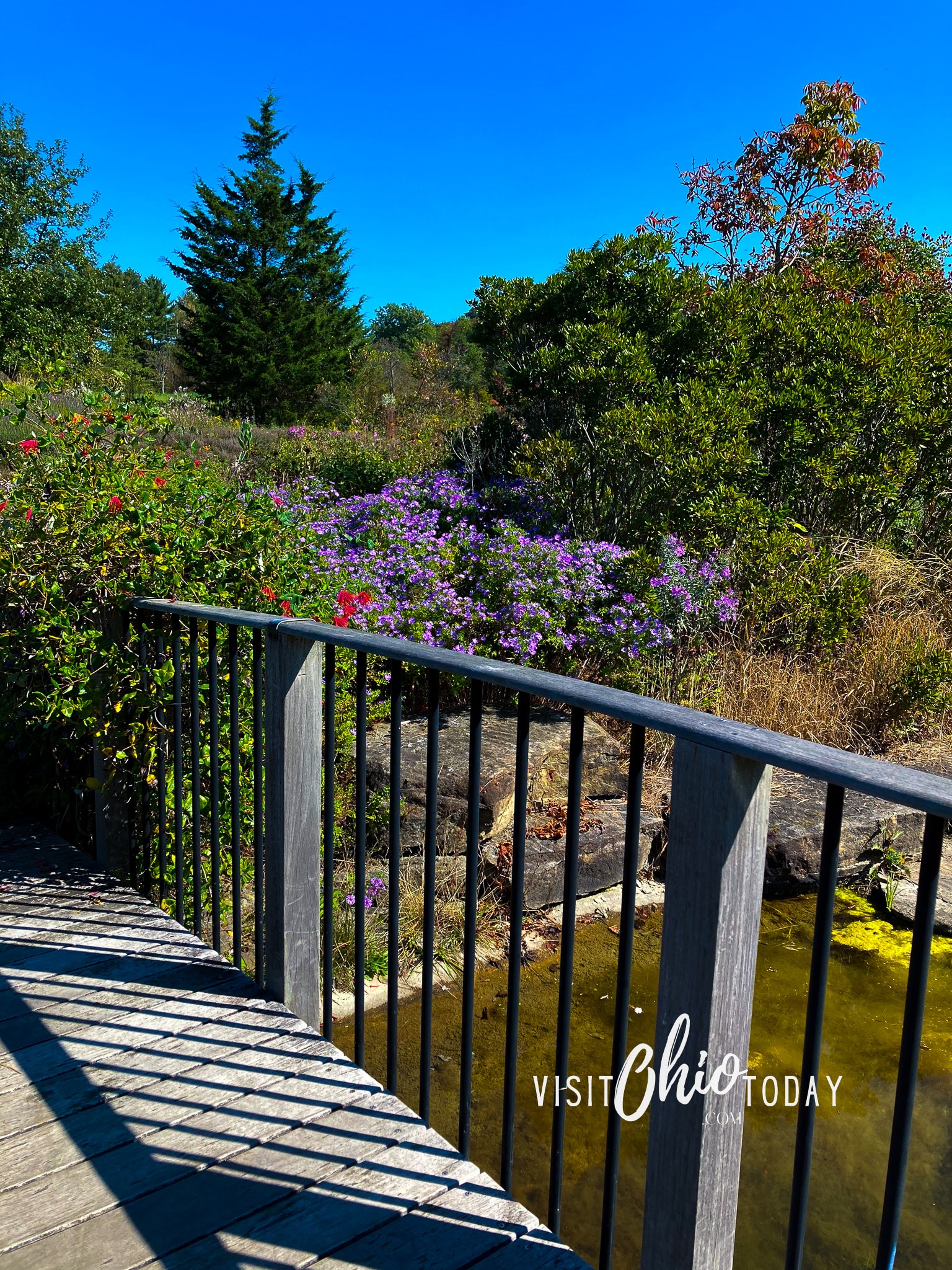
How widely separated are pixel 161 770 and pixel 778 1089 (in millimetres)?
2479

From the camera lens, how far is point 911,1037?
3.26 ft

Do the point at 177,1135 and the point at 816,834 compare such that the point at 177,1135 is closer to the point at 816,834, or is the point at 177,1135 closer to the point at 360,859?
the point at 360,859

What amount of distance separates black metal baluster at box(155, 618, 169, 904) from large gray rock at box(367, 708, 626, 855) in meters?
1.37

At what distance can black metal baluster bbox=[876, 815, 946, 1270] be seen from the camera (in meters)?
0.95

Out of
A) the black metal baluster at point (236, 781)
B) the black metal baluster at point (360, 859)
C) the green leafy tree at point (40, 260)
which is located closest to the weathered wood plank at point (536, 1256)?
the black metal baluster at point (360, 859)

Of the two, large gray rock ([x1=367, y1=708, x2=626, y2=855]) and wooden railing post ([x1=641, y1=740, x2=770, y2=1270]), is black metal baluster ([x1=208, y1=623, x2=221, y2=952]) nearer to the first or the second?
wooden railing post ([x1=641, y1=740, x2=770, y2=1270])

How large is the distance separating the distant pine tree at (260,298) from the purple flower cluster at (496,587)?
20.0 metres

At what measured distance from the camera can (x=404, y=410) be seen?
68.6 ft

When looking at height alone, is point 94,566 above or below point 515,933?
above

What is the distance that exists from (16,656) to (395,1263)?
7.50 feet

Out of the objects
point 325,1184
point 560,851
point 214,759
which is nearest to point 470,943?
point 325,1184

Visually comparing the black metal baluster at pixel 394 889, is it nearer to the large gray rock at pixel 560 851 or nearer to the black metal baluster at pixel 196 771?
the black metal baluster at pixel 196 771

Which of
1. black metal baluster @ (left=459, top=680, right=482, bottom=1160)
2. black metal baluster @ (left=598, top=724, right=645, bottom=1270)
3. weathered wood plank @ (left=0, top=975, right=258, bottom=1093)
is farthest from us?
weathered wood plank @ (left=0, top=975, right=258, bottom=1093)

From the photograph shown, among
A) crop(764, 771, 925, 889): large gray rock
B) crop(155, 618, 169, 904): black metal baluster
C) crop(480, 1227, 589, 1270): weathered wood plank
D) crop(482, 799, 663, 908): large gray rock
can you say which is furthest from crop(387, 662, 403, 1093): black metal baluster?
crop(764, 771, 925, 889): large gray rock
